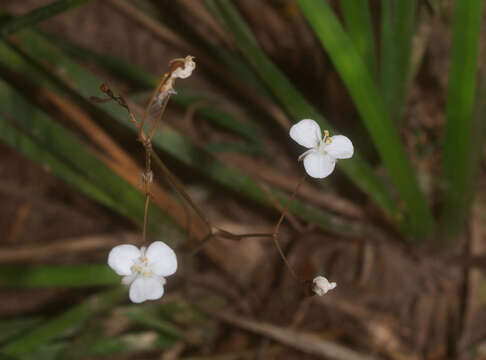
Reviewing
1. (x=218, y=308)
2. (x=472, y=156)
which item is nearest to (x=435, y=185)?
(x=472, y=156)

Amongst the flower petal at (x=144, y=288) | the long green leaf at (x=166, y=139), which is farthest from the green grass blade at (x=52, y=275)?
the flower petal at (x=144, y=288)

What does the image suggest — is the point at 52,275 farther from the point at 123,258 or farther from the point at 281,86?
the point at 281,86

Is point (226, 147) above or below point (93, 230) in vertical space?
above

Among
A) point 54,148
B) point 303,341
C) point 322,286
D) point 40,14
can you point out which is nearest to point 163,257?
point 322,286

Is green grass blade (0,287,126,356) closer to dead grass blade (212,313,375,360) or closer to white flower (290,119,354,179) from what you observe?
dead grass blade (212,313,375,360)

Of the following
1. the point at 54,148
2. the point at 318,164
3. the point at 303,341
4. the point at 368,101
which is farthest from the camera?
Result: the point at 303,341

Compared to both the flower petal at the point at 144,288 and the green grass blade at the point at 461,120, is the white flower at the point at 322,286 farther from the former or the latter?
the green grass blade at the point at 461,120

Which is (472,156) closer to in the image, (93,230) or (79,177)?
(79,177)
